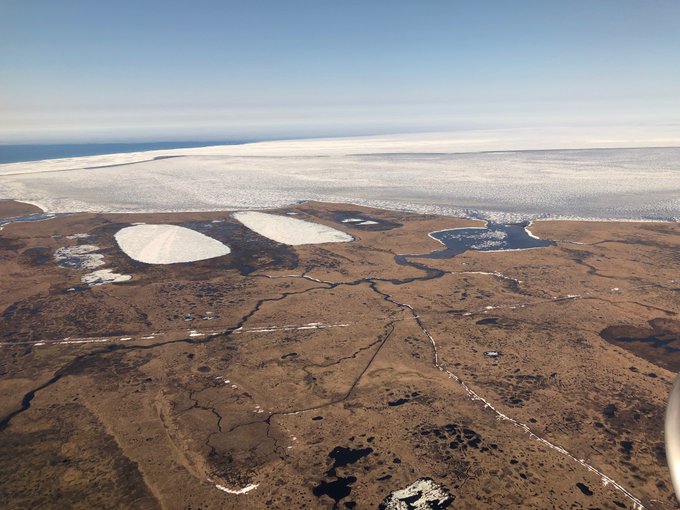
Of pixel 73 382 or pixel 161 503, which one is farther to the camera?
pixel 73 382

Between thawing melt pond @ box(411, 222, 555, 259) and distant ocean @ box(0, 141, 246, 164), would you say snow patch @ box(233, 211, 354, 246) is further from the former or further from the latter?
distant ocean @ box(0, 141, 246, 164)

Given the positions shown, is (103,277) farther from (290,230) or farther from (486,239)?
(486,239)

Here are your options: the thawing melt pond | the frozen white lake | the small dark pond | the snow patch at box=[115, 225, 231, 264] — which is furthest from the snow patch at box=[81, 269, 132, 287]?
the frozen white lake

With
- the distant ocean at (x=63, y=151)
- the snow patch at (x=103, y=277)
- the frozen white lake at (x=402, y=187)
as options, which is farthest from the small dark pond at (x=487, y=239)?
the distant ocean at (x=63, y=151)

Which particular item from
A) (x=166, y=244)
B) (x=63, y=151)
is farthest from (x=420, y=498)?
(x=63, y=151)

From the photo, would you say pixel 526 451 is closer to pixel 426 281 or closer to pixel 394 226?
pixel 426 281

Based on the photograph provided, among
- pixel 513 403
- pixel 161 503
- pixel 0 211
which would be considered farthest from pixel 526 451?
pixel 0 211
